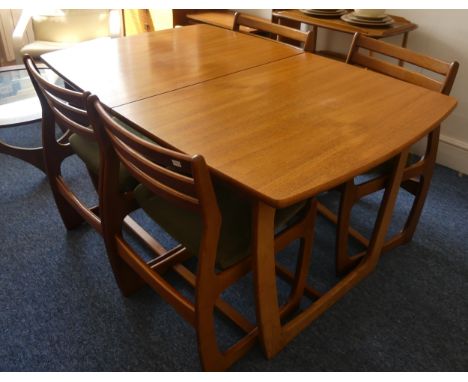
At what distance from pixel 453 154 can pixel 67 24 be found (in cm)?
286

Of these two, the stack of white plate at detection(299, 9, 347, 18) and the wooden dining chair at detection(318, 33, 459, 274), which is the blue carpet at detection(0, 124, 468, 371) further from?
the stack of white plate at detection(299, 9, 347, 18)

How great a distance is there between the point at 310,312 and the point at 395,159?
0.61m

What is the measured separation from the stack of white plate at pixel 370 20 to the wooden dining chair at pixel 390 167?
1.65 ft

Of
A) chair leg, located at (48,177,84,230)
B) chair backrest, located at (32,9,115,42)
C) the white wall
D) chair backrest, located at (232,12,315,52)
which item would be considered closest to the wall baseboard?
the white wall

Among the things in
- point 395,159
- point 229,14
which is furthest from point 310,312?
point 229,14

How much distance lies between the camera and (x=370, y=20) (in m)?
2.10

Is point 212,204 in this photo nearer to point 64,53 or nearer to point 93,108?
point 93,108

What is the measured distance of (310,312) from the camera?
1.41 m

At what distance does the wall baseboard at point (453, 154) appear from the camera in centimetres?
229

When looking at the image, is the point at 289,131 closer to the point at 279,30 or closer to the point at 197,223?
the point at 197,223

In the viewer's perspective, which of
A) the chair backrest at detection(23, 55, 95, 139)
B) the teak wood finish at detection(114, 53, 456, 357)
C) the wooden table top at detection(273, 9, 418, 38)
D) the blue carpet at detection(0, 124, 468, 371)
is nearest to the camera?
the teak wood finish at detection(114, 53, 456, 357)

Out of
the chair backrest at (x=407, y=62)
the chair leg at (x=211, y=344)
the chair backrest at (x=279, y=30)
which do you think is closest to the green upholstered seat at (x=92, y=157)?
the chair leg at (x=211, y=344)

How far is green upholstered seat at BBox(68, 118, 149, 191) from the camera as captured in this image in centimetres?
142

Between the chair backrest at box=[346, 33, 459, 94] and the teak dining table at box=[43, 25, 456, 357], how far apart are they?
0.12m
